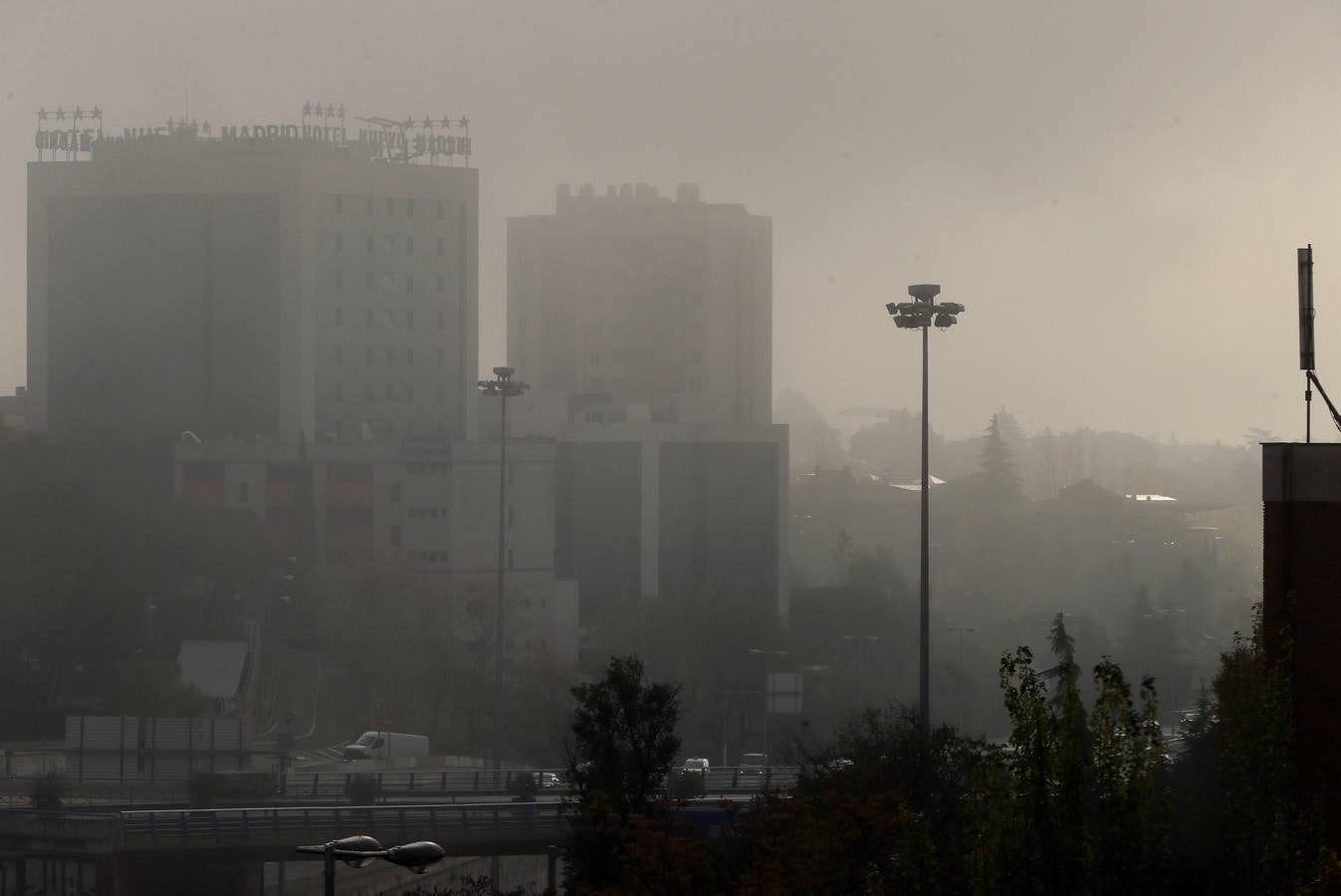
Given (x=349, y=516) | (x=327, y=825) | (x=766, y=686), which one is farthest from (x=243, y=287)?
(x=327, y=825)

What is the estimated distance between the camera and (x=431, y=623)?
203 feet

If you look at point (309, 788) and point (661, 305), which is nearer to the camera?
point (309, 788)

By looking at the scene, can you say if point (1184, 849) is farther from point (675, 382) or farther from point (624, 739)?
point (675, 382)

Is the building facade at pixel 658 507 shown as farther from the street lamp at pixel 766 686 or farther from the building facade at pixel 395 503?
the street lamp at pixel 766 686

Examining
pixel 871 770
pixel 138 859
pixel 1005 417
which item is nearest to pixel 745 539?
pixel 138 859

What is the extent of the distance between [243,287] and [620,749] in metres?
65.4

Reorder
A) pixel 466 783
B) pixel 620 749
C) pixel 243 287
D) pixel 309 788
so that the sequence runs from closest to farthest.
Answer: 1. pixel 620 749
2. pixel 466 783
3. pixel 309 788
4. pixel 243 287

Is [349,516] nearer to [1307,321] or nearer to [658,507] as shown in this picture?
[658,507]

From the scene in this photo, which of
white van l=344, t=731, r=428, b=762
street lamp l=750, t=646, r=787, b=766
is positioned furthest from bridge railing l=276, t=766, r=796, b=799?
street lamp l=750, t=646, r=787, b=766

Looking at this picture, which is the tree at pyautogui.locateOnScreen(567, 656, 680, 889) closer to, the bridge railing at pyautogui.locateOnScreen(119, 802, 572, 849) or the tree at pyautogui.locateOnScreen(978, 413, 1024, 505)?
the bridge railing at pyautogui.locateOnScreen(119, 802, 572, 849)

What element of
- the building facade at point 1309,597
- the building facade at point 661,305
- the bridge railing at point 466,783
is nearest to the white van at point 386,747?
the bridge railing at point 466,783

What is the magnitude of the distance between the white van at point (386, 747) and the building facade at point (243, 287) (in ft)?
102

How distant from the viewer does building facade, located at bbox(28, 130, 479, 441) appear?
78375 mm

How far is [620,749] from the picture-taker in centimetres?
1709
